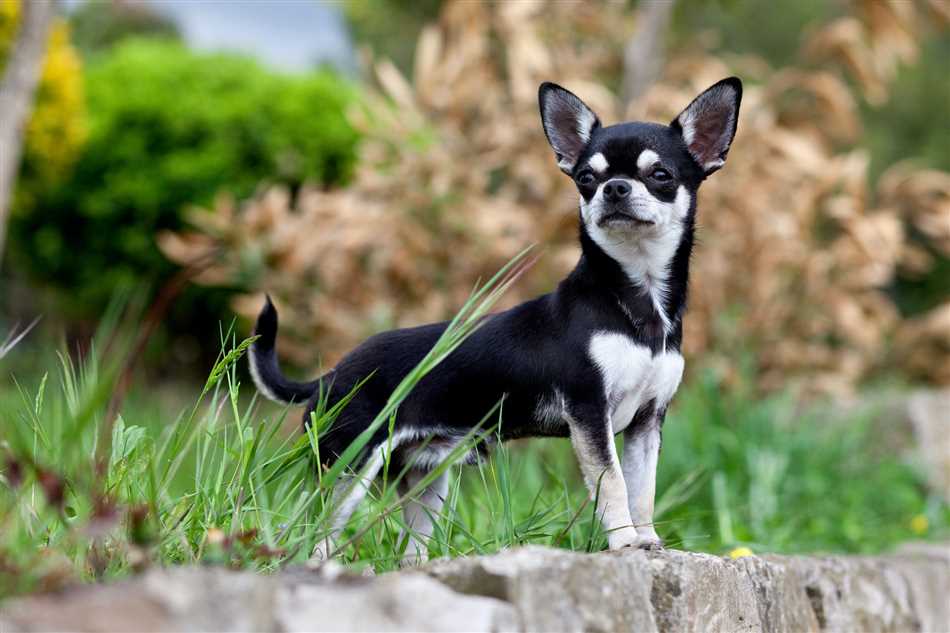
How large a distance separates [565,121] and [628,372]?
777 millimetres

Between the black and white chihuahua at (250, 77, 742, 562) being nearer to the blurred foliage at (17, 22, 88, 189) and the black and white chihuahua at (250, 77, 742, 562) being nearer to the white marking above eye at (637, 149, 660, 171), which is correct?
the white marking above eye at (637, 149, 660, 171)

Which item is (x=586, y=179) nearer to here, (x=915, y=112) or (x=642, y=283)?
(x=642, y=283)

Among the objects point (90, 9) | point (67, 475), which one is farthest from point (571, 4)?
point (90, 9)

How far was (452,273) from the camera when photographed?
6602 mm

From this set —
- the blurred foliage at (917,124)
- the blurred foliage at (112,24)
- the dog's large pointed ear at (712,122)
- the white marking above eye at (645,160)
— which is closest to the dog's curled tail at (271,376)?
the white marking above eye at (645,160)

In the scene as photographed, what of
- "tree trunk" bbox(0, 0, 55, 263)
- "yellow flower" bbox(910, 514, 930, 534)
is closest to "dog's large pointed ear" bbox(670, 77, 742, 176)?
"yellow flower" bbox(910, 514, 930, 534)

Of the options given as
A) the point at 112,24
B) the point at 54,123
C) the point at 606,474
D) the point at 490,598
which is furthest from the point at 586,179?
the point at 112,24

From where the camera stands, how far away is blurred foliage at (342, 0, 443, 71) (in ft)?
66.6

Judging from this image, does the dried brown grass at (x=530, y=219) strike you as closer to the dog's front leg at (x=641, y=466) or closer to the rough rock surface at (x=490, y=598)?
the dog's front leg at (x=641, y=466)

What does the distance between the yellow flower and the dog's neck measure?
3077 millimetres

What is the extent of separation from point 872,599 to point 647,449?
1144 mm

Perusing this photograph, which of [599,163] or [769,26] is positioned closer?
[599,163]

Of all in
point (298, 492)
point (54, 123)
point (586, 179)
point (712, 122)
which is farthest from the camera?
point (54, 123)

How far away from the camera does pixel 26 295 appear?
14.9m
